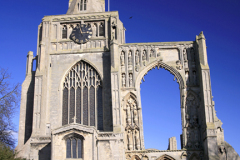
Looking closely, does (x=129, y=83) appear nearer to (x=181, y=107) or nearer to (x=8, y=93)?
(x=181, y=107)

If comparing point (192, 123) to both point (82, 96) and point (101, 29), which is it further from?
point (101, 29)

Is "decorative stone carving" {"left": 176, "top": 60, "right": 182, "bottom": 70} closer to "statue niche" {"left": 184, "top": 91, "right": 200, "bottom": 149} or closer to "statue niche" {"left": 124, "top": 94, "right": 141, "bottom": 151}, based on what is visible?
"statue niche" {"left": 184, "top": 91, "right": 200, "bottom": 149}

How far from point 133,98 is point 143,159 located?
16.3 ft

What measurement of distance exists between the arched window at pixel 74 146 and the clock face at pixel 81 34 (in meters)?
9.40

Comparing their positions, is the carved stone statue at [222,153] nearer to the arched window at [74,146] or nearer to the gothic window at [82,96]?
the gothic window at [82,96]

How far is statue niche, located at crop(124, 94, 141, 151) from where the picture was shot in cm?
3066

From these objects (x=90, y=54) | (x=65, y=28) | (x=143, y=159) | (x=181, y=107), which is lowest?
(x=143, y=159)

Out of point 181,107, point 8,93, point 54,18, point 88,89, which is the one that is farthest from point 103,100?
point 8,93

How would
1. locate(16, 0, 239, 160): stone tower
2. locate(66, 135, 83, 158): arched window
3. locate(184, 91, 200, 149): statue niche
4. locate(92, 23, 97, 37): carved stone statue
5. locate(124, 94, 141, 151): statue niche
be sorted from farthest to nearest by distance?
locate(92, 23, 97, 37): carved stone statue
locate(124, 94, 141, 151): statue niche
locate(184, 91, 200, 149): statue niche
locate(16, 0, 239, 160): stone tower
locate(66, 135, 83, 158): arched window

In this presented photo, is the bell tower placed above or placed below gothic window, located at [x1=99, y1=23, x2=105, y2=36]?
above

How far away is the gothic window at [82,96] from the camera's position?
31.8 m

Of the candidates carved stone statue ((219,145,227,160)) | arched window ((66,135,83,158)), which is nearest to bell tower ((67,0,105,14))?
arched window ((66,135,83,158))

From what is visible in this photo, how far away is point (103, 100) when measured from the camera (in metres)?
32.1

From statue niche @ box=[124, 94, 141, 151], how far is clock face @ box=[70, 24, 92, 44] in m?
6.42
